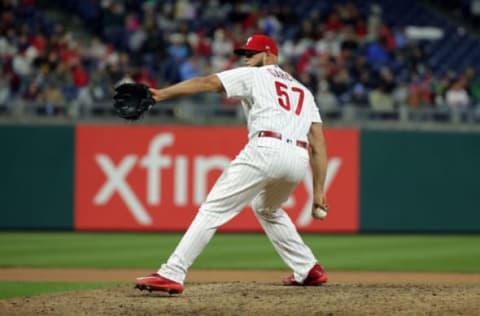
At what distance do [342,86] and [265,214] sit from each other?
9712 mm

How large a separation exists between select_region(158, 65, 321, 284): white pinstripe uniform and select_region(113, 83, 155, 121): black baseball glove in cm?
51

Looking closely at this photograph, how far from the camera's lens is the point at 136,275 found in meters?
9.98

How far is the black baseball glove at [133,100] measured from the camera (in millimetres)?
6965

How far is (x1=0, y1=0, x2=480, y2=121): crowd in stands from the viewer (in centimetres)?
1617

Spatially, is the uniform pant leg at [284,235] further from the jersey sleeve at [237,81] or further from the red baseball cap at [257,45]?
the red baseball cap at [257,45]

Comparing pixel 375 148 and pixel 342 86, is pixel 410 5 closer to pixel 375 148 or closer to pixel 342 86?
pixel 342 86

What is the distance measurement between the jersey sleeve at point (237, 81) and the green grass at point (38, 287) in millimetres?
2508

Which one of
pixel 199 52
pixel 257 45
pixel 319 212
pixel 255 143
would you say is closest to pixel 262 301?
pixel 319 212

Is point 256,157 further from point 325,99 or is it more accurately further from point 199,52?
point 199,52

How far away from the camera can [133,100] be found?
275 inches

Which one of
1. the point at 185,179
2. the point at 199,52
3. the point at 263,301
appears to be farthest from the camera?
the point at 199,52

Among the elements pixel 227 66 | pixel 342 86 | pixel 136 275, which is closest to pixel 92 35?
pixel 227 66

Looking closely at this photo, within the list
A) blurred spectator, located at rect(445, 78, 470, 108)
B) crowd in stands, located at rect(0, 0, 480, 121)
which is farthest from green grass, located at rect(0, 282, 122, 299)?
blurred spectator, located at rect(445, 78, 470, 108)

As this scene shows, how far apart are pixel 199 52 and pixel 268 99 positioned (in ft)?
34.4
